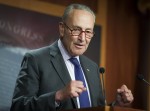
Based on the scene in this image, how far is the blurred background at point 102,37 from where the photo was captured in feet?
13.0

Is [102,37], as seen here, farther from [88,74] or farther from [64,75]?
[64,75]

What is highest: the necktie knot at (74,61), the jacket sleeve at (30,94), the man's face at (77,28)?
the man's face at (77,28)

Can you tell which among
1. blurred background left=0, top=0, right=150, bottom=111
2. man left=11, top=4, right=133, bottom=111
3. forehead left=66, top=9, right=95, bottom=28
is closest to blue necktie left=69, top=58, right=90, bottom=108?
man left=11, top=4, right=133, bottom=111

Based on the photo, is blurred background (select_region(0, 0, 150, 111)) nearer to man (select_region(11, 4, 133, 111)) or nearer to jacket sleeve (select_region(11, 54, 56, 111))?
man (select_region(11, 4, 133, 111))

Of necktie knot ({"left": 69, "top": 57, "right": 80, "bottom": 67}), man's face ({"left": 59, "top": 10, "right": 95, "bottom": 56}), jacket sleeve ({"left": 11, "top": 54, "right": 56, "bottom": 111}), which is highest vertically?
man's face ({"left": 59, "top": 10, "right": 95, "bottom": 56})

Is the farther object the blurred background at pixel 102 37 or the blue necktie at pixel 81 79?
the blurred background at pixel 102 37

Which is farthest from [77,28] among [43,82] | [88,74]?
[43,82]

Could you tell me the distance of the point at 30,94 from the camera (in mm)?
2283

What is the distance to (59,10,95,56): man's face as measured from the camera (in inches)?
101

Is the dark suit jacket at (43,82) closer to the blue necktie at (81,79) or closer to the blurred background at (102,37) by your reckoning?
the blue necktie at (81,79)

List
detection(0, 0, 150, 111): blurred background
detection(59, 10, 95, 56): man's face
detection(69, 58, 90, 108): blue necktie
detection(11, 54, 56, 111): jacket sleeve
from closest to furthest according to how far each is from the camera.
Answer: detection(11, 54, 56, 111): jacket sleeve
detection(69, 58, 90, 108): blue necktie
detection(59, 10, 95, 56): man's face
detection(0, 0, 150, 111): blurred background

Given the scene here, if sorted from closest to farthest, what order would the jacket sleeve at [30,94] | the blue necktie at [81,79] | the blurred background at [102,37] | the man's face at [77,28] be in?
the jacket sleeve at [30,94] → the blue necktie at [81,79] → the man's face at [77,28] → the blurred background at [102,37]

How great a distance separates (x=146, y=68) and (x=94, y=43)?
0.83 metres

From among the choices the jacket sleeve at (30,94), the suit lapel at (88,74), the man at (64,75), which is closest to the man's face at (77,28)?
the man at (64,75)
